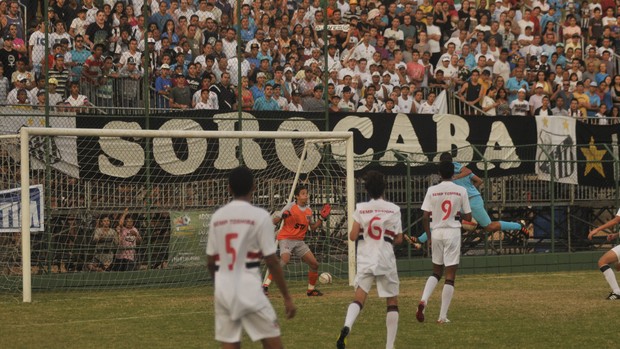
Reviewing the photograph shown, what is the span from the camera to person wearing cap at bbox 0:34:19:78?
69.5 feet

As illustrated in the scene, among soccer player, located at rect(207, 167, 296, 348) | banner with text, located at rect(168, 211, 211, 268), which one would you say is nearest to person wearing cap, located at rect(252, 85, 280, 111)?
banner with text, located at rect(168, 211, 211, 268)

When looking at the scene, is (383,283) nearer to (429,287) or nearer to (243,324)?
(429,287)

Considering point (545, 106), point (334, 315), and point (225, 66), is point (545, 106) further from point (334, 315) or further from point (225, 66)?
point (334, 315)

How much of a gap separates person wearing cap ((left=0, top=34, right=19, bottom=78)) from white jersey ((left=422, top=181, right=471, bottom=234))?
9142 mm

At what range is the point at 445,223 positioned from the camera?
15.7 meters

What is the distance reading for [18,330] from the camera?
15188 mm

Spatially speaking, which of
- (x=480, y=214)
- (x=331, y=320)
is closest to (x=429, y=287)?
(x=331, y=320)

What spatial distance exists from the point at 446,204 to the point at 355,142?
30.7 feet

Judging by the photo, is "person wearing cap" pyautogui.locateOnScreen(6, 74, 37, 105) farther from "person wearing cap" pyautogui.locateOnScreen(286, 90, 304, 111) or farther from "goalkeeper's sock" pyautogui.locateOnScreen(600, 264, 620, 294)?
"goalkeeper's sock" pyautogui.locateOnScreen(600, 264, 620, 294)

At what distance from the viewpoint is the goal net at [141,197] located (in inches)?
796

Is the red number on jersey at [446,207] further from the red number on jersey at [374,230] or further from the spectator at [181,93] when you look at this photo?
the spectator at [181,93]

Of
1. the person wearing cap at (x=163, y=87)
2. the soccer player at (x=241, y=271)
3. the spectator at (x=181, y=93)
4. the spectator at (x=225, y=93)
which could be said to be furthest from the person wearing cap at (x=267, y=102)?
the soccer player at (x=241, y=271)

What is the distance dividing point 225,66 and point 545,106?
364 inches

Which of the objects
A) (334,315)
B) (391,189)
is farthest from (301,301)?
(391,189)
